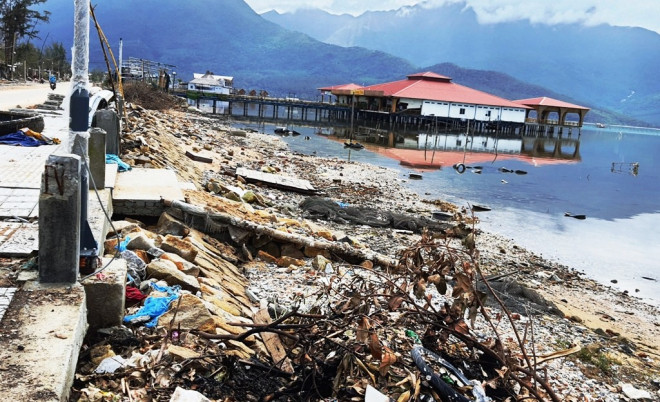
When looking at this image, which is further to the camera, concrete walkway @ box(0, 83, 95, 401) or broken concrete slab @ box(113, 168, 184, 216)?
broken concrete slab @ box(113, 168, 184, 216)

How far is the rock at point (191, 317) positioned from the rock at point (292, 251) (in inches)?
163

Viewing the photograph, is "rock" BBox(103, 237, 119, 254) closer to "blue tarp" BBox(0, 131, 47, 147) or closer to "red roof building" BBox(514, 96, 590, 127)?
"blue tarp" BBox(0, 131, 47, 147)

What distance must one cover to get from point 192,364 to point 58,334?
2.62 feet

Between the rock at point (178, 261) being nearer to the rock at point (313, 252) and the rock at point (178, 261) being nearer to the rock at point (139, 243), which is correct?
the rock at point (139, 243)

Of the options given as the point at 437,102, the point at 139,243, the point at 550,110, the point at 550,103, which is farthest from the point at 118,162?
the point at 550,110

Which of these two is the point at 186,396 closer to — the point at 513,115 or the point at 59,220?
the point at 59,220

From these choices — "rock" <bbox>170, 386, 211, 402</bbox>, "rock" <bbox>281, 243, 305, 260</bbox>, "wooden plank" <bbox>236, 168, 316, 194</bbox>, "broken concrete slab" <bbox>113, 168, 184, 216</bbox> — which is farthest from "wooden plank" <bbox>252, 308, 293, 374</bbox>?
"wooden plank" <bbox>236, 168, 316, 194</bbox>

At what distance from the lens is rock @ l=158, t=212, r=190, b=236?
714 cm

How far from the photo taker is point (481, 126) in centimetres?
6819

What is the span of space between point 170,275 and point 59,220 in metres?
1.47

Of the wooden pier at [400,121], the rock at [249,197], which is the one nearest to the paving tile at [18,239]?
the rock at [249,197]

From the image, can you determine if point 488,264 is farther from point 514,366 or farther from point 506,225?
point 514,366

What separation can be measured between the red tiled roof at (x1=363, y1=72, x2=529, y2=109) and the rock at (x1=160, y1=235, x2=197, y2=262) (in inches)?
2310

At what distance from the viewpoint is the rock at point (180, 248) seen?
585 cm
